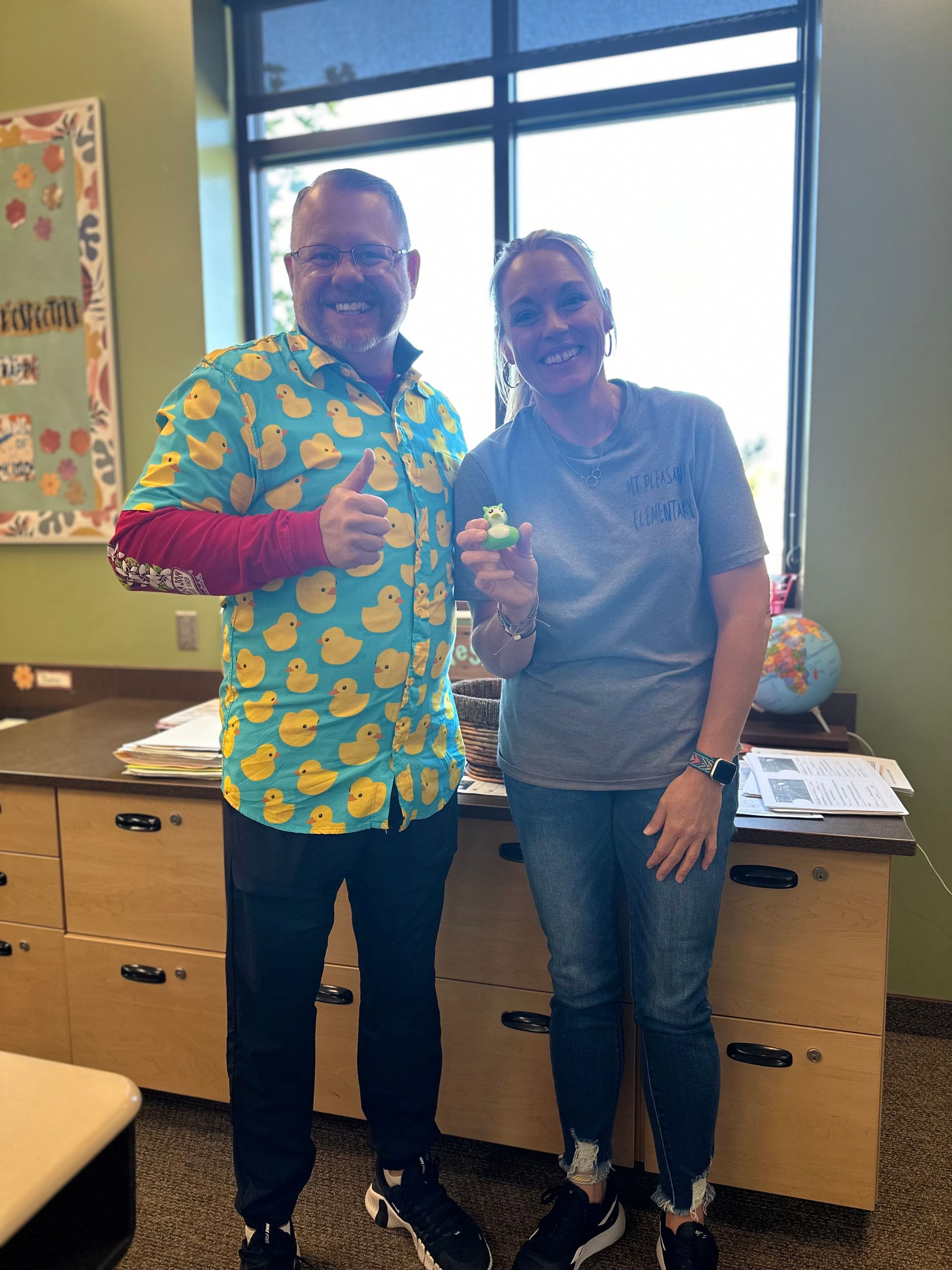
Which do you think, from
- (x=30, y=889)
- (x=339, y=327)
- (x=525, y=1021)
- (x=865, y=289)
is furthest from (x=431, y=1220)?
(x=865, y=289)

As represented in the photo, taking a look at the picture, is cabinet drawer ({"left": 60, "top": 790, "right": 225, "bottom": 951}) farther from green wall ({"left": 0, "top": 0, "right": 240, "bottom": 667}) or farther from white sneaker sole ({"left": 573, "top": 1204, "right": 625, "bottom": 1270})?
white sneaker sole ({"left": 573, "top": 1204, "right": 625, "bottom": 1270})

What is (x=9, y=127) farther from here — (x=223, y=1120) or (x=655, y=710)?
(x=223, y=1120)

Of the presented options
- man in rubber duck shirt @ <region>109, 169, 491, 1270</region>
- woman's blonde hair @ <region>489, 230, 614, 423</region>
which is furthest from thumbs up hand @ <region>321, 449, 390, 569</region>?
woman's blonde hair @ <region>489, 230, 614, 423</region>

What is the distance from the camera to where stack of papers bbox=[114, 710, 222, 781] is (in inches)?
68.5

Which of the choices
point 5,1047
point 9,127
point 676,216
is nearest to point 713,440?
point 676,216

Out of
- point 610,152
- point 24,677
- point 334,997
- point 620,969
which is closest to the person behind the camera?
point 620,969

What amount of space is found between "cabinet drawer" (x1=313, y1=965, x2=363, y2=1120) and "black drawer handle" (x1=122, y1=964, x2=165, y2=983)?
0.33m

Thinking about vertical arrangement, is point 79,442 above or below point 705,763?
above

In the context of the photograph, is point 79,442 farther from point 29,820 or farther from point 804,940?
point 804,940

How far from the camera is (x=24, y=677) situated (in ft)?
8.46

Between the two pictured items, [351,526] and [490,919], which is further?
[490,919]

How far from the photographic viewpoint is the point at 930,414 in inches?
75.3

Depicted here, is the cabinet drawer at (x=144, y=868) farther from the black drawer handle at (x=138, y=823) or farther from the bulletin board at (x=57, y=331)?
the bulletin board at (x=57, y=331)

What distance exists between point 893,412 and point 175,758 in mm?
1700
